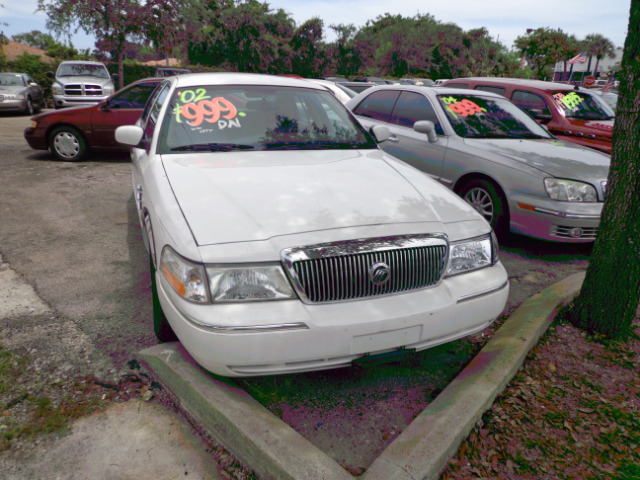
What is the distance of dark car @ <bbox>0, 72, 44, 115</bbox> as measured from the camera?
52.0 feet

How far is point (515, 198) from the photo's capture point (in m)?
4.93

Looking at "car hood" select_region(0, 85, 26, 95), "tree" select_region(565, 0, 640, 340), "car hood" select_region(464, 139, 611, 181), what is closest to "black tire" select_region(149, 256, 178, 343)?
"tree" select_region(565, 0, 640, 340)

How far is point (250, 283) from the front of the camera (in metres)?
2.25

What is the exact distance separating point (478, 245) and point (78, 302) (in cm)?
291

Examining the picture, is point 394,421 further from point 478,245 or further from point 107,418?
point 107,418

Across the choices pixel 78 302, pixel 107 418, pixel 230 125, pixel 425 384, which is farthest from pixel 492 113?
pixel 107 418

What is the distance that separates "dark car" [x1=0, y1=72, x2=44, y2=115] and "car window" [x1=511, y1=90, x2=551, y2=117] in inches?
609

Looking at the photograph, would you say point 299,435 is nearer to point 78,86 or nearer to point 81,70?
point 78,86

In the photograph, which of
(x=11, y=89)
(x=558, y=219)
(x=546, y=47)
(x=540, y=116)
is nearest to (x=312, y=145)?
(x=558, y=219)

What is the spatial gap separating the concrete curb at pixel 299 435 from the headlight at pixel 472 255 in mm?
567

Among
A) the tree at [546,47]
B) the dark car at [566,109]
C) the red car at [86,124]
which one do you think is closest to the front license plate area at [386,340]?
the dark car at [566,109]

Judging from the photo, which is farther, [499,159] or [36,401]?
[499,159]

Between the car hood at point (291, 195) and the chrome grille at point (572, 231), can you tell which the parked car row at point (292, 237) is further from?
the chrome grille at point (572, 231)

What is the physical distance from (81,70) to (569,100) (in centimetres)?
1488
